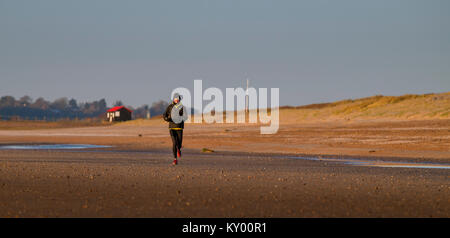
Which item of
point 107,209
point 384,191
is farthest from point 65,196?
point 384,191

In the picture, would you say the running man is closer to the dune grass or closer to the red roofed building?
the dune grass

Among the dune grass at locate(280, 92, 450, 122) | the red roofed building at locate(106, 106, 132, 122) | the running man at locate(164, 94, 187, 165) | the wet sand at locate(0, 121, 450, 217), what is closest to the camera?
the wet sand at locate(0, 121, 450, 217)

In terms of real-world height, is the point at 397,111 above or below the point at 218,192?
above

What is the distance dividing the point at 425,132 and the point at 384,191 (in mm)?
25878

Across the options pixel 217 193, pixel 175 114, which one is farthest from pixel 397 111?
pixel 217 193

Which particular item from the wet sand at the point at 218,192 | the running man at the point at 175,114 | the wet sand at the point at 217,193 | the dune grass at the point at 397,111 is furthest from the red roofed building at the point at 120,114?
the wet sand at the point at 217,193

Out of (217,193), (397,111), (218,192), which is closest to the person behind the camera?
(217,193)

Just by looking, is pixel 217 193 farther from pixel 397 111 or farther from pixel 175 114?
pixel 397 111

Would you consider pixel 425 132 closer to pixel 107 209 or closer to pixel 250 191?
pixel 250 191

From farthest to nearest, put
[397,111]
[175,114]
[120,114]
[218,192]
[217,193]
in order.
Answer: [120,114] < [397,111] < [175,114] < [218,192] < [217,193]

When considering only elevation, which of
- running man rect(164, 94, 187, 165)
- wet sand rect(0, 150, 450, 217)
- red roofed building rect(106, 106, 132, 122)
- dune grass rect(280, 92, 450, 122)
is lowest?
wet sand rect(0, 150, 450, 217)

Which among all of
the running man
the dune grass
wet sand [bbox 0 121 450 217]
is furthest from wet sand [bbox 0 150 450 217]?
the dune grass

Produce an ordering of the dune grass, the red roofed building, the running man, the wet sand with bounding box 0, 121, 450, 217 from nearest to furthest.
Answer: the wet sand with bounding box 0, 121, 450, 217 < the running man < the dune grass < the red roofed building

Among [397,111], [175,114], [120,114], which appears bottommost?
[175,114]
